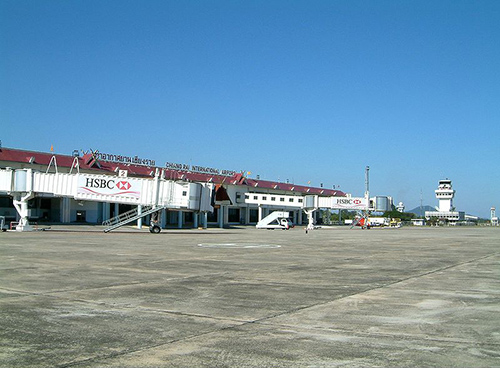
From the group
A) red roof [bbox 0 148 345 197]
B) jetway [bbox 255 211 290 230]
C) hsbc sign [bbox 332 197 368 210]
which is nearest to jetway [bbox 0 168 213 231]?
red roof [bbox 0 148 345 197]

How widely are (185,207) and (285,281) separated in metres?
40.5

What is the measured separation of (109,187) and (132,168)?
3917cm

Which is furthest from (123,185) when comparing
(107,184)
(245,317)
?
(245,317)

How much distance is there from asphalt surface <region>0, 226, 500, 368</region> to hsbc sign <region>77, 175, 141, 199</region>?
35854 mm

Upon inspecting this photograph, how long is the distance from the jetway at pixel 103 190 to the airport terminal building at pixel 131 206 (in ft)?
6.53

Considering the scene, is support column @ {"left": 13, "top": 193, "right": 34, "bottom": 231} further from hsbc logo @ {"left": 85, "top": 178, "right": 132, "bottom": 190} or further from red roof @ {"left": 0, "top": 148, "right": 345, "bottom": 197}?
red roof @ {"left": 0, "top": 148, "right": 345, "bottom": 197}

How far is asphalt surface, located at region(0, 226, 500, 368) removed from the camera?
8.11 metres

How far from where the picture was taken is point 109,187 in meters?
57.6

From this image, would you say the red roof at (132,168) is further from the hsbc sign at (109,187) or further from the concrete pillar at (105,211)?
the hsbc sign at (109,187)

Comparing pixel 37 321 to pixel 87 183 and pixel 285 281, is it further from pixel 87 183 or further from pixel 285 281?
pixel 87 183

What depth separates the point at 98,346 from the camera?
8664 millimetres

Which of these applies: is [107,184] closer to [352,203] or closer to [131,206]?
[131,206]

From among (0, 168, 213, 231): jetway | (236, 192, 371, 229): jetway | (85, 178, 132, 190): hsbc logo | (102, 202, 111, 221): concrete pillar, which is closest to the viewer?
(0, 168, 213, 231): jetway

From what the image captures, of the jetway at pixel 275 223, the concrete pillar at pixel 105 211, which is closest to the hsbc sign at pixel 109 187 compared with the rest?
the concrete pillar at pixel 105 211
